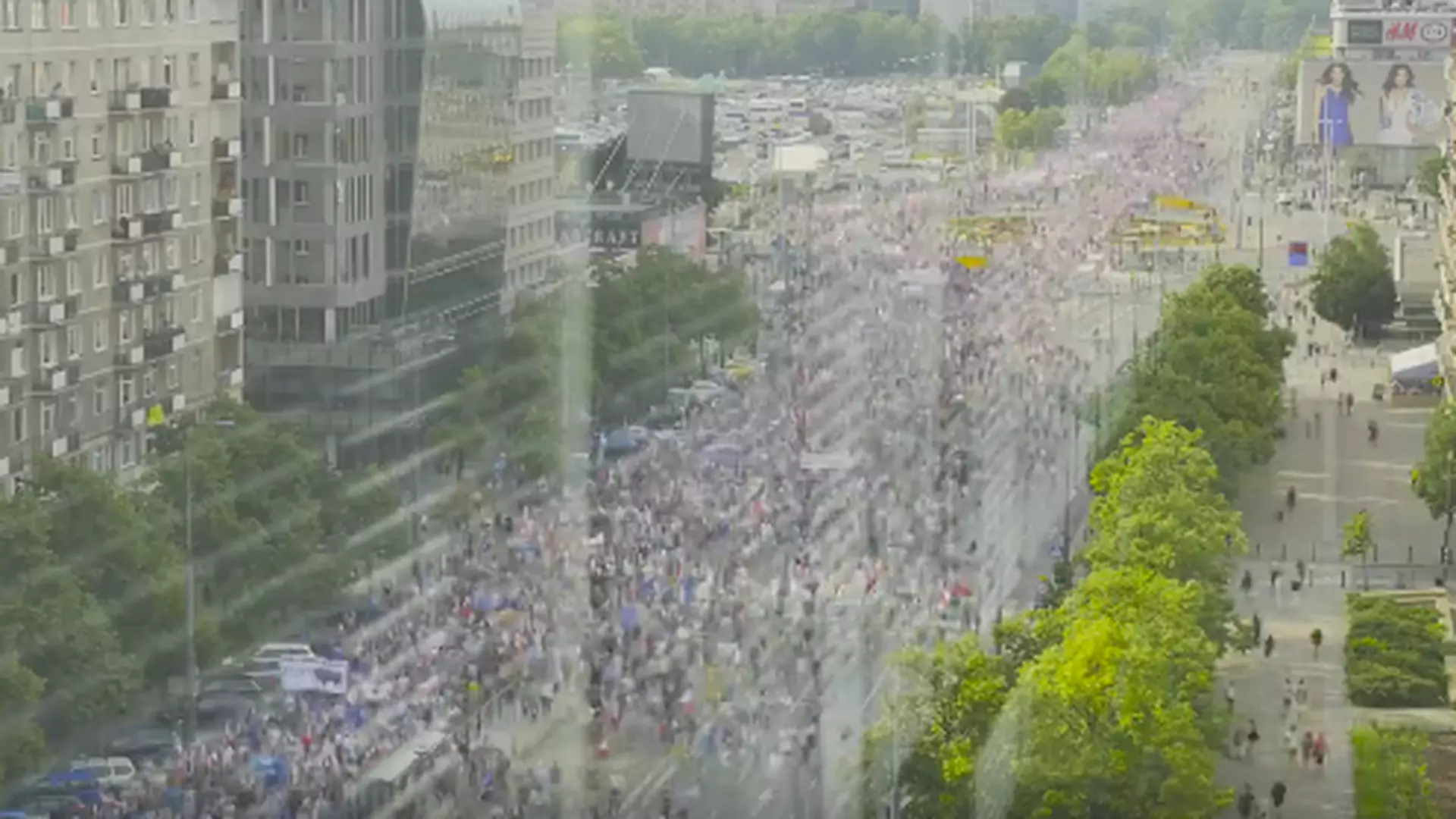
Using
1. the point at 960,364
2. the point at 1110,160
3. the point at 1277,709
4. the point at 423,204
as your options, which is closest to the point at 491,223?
the point at 423,204

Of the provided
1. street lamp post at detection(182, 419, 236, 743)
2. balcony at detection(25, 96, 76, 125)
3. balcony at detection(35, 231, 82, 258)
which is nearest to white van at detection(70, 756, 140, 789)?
street lamp post at detection(182, 419, 236, 743)

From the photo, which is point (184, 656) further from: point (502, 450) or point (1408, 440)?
point (1408, 440)

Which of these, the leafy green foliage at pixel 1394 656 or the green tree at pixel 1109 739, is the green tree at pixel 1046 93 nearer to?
the leafy green foliage at pixel 1394 656

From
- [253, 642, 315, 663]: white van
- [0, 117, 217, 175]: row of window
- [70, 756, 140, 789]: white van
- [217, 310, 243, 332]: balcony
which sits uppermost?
[0, 117, 217, 175]: row of window

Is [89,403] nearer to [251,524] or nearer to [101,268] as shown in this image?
[101,268]

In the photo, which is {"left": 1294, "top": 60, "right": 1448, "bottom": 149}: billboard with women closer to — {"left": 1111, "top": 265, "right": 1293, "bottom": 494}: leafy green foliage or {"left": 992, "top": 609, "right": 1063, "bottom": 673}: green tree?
{"left": 1111, "top": 265, "right": 1293, "bottom": 494}: leafy green foliage

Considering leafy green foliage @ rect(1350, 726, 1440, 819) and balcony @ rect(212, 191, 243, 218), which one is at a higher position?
balcony @ rect(212, 191, 243, 218)

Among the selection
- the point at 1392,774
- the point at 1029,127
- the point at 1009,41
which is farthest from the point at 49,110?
the point at 1009,41
